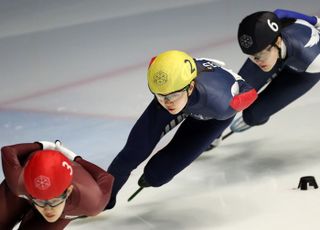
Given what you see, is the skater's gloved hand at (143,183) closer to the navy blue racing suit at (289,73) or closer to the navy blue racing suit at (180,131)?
the navy blue racing suit at (180,131)

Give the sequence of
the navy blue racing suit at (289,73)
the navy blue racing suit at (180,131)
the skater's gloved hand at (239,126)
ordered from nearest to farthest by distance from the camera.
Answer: the navy blue racing suit at (180,131), the navy blue racing suit at (289,73), the skater's gloved hand at (239,126)

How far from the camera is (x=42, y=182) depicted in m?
2.85

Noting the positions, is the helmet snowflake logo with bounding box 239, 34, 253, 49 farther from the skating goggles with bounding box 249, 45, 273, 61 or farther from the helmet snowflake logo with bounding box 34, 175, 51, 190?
the helmet snowflake logo with bounding box 34, 175, 51, 190

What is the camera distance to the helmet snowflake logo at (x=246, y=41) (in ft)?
12.9

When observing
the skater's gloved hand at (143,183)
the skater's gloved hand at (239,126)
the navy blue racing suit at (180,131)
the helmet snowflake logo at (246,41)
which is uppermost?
the helmet snowflake logo at (246,41)

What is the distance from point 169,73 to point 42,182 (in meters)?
0.90

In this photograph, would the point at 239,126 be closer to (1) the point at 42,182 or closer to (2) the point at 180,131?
(2) the point at 180,131

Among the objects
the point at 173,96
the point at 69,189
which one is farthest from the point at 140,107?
the point at 69,189

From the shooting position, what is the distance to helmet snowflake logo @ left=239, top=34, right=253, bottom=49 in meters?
3.94

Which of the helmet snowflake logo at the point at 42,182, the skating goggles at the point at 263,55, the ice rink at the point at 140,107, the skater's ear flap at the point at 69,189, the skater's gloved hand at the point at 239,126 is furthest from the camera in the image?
the skater's gloved hand at the point at 239,126

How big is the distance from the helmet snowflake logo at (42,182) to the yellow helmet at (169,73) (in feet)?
2.80

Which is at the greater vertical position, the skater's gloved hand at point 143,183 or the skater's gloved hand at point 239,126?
the skater's gloved hand at point 143,183

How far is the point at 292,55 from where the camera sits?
163 inches

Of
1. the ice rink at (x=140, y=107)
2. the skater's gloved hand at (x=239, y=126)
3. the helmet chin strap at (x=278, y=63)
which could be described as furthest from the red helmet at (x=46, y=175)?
the skater's gloved hand at (x=239, y=126)
